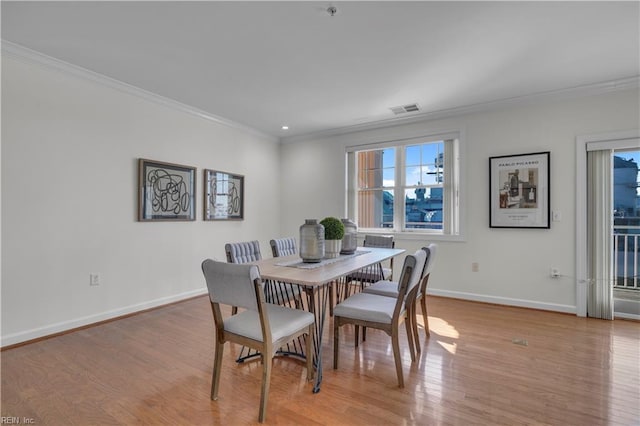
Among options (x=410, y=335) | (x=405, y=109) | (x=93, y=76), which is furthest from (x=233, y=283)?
(x=405, y=109)

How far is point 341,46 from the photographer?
8.37ft

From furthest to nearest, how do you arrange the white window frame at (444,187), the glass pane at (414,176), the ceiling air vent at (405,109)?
1. the glass pane at (414,176)
2. the white window frame at (444,187)
3. the ceiling air vent at (405,109)

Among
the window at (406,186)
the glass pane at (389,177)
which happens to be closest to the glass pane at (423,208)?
the window at (406,186)

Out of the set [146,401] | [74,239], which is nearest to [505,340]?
[146,401]

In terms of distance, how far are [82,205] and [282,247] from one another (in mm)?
2024

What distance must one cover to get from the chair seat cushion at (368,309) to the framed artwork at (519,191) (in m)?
2.35

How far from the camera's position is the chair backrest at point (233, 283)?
1632 mm

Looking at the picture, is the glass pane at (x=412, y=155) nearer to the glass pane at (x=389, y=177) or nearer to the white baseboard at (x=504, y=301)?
the glass pane at (x=389, y=177)

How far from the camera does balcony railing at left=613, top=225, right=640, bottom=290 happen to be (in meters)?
3.37

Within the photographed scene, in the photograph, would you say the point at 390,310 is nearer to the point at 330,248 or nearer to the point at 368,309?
the point at 368,309

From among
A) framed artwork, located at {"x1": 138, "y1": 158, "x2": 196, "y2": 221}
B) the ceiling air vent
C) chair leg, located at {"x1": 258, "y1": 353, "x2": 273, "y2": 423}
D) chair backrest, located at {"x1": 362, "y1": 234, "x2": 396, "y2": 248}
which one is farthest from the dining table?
the ceiling air vent

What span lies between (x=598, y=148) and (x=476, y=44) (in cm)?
208

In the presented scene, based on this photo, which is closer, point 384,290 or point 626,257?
point 384,290

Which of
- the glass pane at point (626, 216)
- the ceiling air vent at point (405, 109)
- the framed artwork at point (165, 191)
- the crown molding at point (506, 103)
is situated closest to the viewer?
the crown molding at point (506, 103)
